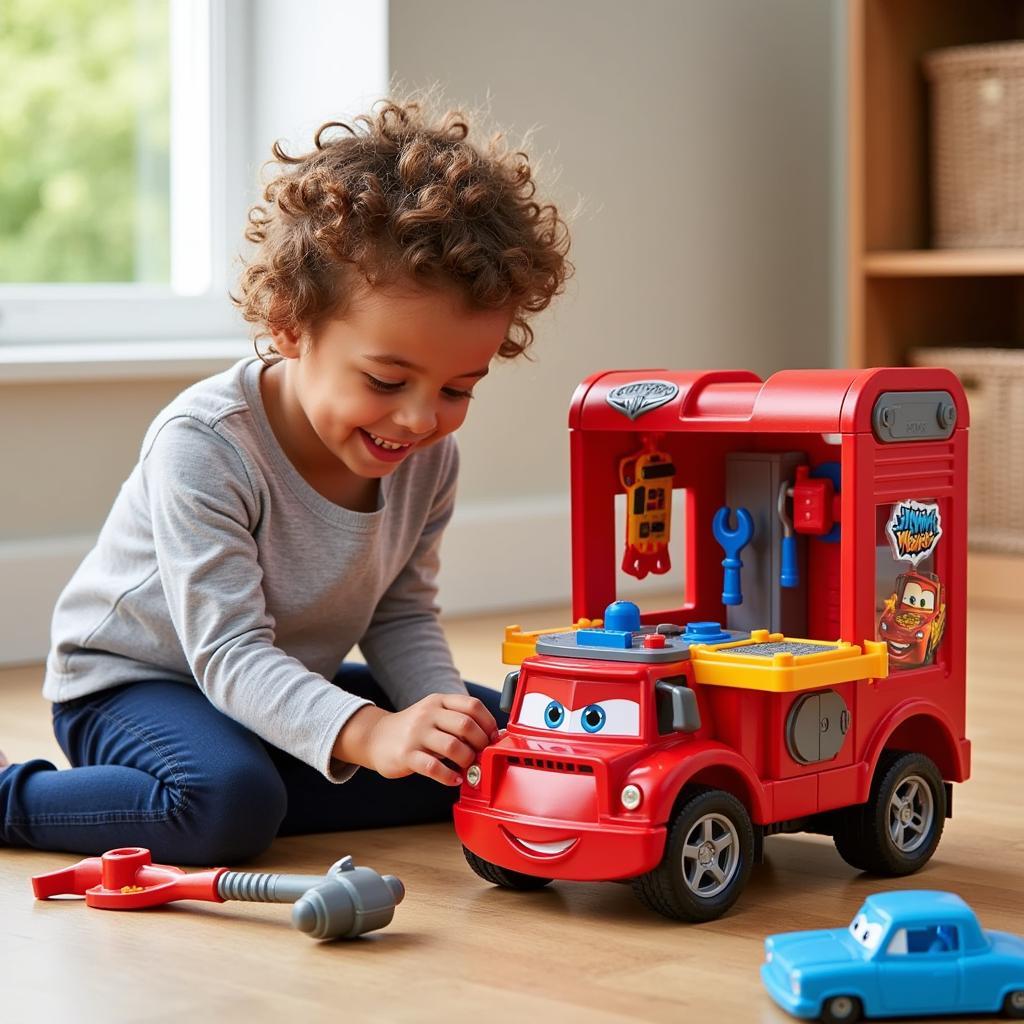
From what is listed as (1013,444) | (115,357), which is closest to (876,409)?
(115,357)

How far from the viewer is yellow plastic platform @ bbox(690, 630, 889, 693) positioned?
1035 millimetres

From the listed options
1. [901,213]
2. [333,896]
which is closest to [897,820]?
[333,896]

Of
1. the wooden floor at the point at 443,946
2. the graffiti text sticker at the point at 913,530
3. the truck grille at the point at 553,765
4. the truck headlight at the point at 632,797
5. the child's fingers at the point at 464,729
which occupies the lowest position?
the wooden floor at the point at 443,946

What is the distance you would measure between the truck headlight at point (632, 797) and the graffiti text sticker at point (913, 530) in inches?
10.7

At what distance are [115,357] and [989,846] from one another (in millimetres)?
1338

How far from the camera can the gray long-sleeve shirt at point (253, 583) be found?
1173 mm

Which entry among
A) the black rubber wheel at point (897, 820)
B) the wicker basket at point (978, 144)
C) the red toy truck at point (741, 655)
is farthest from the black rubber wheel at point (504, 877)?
the wicker basket at point (978, 144)

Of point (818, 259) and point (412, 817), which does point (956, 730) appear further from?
point (818, 259)

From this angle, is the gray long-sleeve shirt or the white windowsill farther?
the white windowsill

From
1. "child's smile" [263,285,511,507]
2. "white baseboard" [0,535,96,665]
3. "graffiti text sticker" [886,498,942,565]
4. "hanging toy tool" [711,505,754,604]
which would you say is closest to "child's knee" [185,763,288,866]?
"child's smile" [263,285,511,507]

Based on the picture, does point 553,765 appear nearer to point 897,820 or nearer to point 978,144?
point 897,820

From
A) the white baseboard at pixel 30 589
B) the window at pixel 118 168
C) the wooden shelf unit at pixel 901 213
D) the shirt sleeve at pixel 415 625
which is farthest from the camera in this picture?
the wooden shelf unit at pixel 901 213

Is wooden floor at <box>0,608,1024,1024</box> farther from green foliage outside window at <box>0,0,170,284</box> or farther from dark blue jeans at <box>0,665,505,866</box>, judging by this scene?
green foliage outside window at <box>0,0,170,284</box>

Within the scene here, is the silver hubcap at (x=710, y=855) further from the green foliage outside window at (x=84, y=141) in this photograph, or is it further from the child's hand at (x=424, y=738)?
the green foliage outside window at (x=84, y=141)
